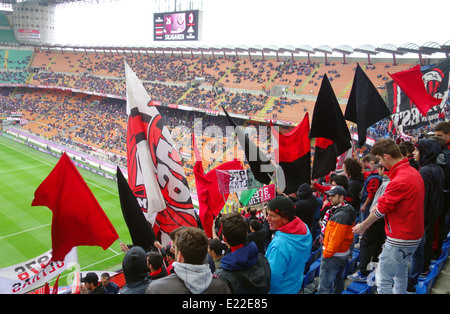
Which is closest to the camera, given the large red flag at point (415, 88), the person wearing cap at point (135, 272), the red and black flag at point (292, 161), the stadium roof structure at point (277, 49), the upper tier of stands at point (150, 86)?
the person wearing cap at point (135, 272)

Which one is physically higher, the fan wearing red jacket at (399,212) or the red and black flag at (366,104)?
the red and black flag at (366,104)

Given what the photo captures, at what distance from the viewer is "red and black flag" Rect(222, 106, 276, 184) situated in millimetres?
5953

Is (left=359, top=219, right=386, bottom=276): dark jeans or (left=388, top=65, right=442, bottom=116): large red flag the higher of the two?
(left=388, top=65, right=442, bottom=116): large red flag

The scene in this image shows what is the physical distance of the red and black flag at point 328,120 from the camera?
19.9ft

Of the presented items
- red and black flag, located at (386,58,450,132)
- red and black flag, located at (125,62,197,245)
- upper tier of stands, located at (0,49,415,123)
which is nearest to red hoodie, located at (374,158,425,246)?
red and black flag, located at (125,62,197,245)

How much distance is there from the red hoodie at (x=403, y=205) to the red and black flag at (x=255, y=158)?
9.05 feet

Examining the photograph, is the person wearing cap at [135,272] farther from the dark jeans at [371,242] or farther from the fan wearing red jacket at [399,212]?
the dark jeans at [371,242]

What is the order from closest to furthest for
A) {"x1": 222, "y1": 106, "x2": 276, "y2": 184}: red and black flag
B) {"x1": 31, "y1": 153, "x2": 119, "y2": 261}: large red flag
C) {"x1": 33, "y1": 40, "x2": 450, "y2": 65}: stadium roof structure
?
{"x1": 31, "y1": 153, "x2": 119, "y2": 261}: large red flag → {"x1": 222, "y1": 106, "x2": 276, "y2": 184}: red and black flag → {"x1": 33, "y1": 40, "x2": 450, "y2": 65}: stadium roof structure

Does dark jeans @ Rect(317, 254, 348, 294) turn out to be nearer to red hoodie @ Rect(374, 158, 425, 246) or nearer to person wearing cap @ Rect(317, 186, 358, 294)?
person wearing cap @ Rect(317, 186, 358, 294)

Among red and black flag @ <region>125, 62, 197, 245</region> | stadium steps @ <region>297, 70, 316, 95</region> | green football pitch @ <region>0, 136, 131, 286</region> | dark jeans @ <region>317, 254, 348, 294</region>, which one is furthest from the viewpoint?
stadium steps @ <region>297, 70, 316, 95</region>

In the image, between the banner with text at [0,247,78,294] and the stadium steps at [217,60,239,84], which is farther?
the stadium steps at [217,60,239,84]

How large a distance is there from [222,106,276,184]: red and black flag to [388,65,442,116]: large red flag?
12.3ft

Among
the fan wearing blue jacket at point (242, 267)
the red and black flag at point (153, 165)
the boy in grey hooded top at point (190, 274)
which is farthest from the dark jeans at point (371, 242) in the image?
the boy in grey hooded top at point (190, 274)

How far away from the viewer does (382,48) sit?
2984cm
